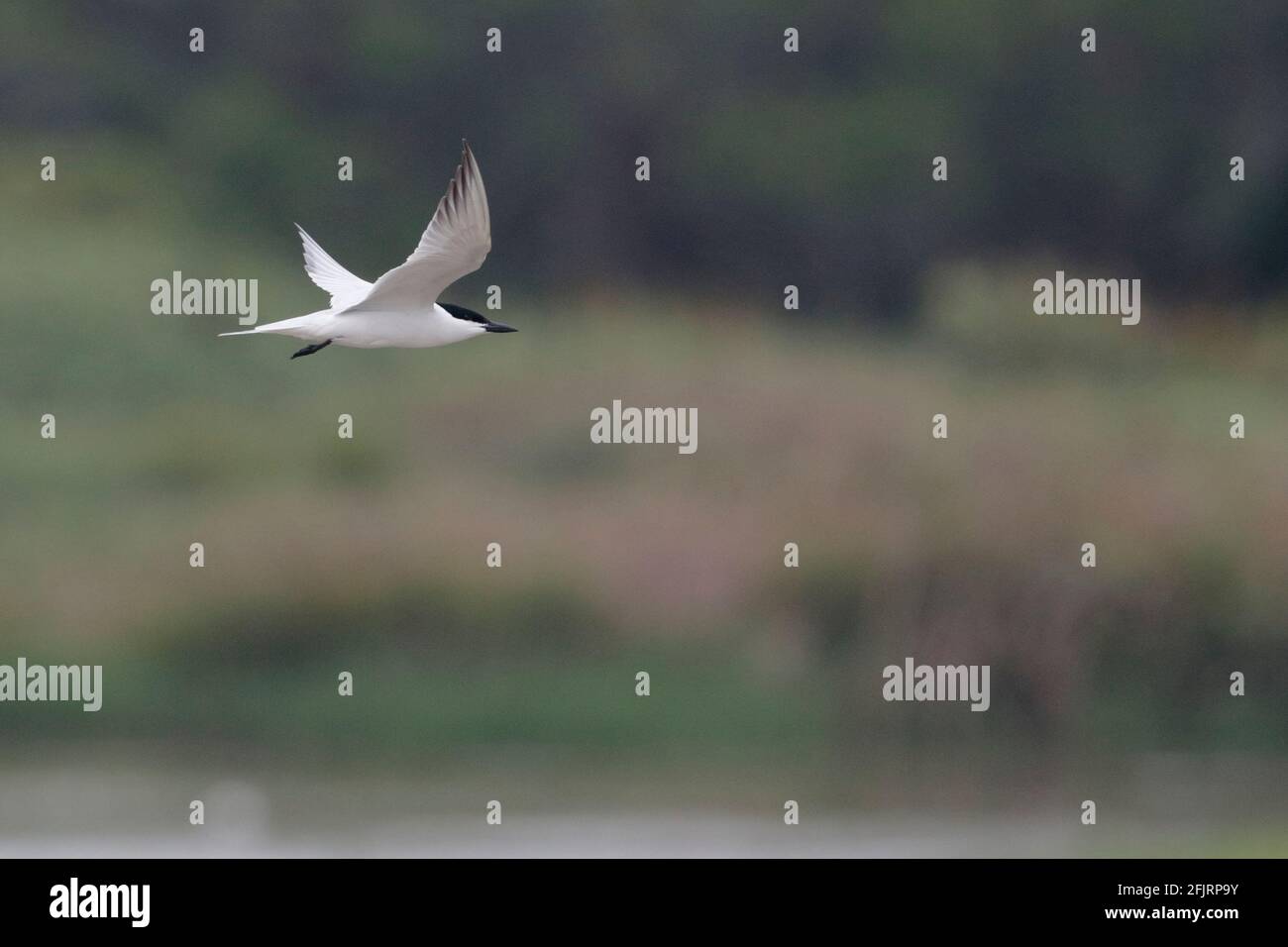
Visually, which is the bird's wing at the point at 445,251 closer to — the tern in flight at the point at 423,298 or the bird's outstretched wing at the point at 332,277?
the tern in flight at the point at 423,298

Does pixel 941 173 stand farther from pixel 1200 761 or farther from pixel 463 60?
pixel 1200 761

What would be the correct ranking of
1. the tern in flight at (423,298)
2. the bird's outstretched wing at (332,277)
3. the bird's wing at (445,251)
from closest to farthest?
the bird's wing at (445,251) → the tern in flight at (423,298) → the bird's outstretched wing at (332,277)

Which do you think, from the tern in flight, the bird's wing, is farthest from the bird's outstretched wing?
the bird's wing

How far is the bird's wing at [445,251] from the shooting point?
41.9 ft

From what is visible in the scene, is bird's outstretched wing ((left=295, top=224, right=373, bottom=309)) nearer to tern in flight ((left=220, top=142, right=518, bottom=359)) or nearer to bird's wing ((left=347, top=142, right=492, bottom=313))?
tern in flight ((left=220, top=142, right=518, bottom=359))

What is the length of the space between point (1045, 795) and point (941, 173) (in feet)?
27.2

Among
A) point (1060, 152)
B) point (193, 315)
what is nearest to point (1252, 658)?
point (1060, 152)

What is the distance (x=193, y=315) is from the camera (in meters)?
25.0

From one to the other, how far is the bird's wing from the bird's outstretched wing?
0.63m

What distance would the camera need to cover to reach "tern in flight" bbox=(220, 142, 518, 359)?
42.3 feet

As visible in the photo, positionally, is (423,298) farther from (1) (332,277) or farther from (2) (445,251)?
(1) (332,277)

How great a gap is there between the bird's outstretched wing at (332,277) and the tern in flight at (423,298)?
1.0 inches

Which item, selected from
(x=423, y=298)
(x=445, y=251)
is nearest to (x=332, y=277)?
(x=423, y=298)

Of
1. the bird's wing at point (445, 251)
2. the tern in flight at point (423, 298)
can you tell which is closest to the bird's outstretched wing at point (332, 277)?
the tern in flight at point (423, 298)
